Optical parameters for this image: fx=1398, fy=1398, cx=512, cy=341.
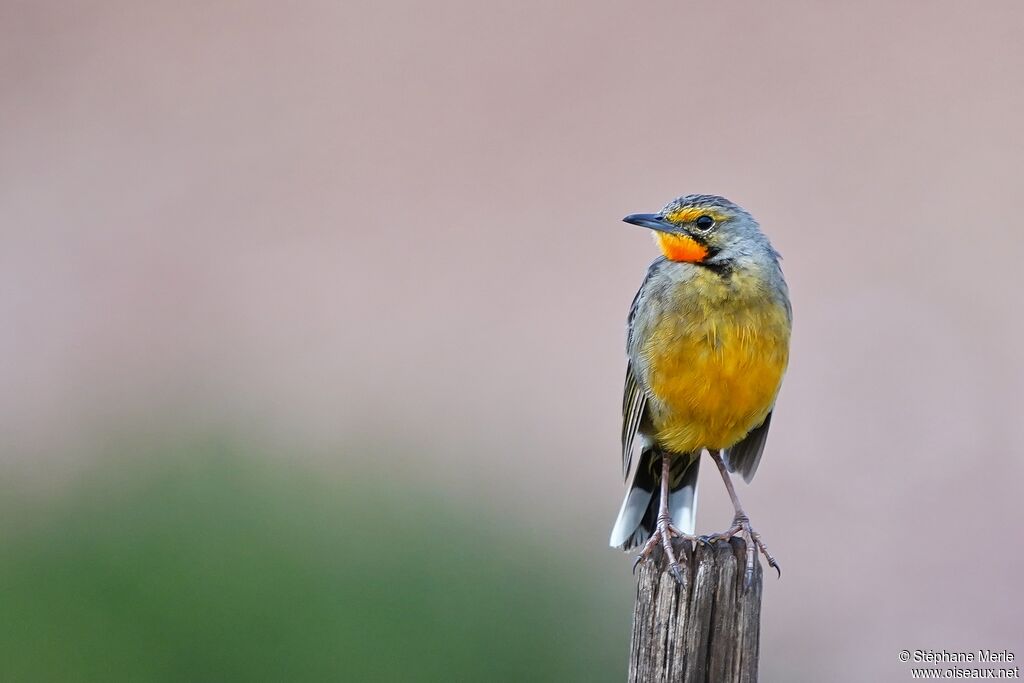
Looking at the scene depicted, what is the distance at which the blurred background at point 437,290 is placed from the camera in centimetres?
699

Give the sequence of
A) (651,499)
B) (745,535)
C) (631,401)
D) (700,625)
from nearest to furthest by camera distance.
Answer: (700,625)
(745,535)
(631,401)
(651,499)

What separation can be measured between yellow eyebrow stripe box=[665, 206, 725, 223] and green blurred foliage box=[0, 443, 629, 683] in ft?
8.15

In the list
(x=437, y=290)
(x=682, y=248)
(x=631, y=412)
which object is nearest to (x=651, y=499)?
(x=631, y=412)

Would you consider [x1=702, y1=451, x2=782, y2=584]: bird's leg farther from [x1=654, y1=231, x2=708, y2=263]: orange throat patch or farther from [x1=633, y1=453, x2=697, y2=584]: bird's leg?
[x1=654, y1=231, x2=708, y2=263]: orange throat patch

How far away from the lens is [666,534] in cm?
482

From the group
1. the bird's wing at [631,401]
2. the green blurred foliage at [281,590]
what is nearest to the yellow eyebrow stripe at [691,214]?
the bird's wing at [631,401]

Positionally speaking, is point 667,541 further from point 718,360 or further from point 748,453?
point 748,453

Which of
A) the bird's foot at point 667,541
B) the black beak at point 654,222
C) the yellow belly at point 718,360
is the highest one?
the black beak at point 654,222

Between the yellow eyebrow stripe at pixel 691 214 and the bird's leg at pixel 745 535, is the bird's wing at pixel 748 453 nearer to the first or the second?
the bird's leg at pixel 745 535

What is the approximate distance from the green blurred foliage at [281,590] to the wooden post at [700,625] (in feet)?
9.25

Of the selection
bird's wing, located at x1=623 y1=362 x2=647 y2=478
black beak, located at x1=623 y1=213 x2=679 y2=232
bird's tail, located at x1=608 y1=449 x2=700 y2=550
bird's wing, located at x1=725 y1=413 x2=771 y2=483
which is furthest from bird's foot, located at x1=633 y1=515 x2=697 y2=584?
black beak, located at x1=623 y1=213 x2=679 y2=232

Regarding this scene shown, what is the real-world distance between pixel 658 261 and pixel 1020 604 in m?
4.81

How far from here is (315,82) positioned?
49.8 feet

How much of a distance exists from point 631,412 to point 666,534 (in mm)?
784
